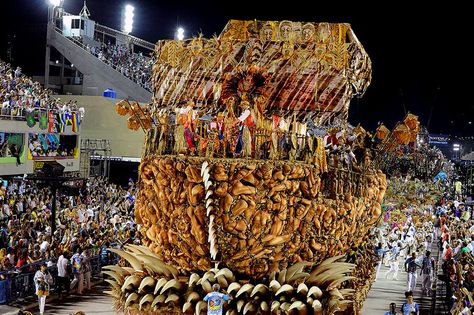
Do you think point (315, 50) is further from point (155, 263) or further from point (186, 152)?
point (155, 263)

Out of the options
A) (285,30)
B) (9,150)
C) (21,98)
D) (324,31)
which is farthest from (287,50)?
(21,98)

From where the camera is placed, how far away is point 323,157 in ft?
40.7

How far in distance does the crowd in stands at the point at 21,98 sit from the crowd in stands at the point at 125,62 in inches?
322

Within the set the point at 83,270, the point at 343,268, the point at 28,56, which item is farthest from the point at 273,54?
the point at 28,56

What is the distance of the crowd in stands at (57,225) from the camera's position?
57.1 ft

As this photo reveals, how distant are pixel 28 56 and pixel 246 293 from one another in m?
34.5

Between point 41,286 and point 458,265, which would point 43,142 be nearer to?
point 41,286

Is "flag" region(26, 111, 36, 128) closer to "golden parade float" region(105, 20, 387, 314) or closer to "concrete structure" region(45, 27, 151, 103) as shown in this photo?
"concrete structure" region(45, 27, 151, 103)

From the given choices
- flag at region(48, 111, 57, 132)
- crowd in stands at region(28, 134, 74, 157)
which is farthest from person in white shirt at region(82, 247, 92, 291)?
flag at region(48, 111, 57, 132)

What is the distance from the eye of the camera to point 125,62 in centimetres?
4369

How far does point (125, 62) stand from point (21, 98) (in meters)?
14.6

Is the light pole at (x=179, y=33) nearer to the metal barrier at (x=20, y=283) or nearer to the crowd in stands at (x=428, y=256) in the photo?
the crowd in stands at (x=428, y=256)

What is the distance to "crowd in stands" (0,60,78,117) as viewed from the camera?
93.4 ft

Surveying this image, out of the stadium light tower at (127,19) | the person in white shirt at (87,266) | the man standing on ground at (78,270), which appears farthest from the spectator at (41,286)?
the stadium light tower at (127,19)
